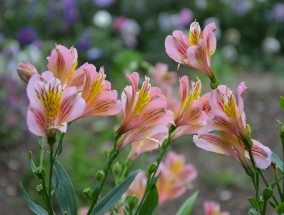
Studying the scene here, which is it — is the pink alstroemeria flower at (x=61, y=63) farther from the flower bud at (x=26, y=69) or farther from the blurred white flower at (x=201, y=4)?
the blurred white flower at (x=201, y=4)

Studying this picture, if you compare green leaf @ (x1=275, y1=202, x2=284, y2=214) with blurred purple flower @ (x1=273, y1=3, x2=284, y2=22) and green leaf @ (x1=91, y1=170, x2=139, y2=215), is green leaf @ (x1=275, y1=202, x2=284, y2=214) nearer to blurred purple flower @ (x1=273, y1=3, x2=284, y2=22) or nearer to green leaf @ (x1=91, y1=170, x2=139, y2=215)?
green leaf @ (x1=91, y1=170, x2=139, y2=215)

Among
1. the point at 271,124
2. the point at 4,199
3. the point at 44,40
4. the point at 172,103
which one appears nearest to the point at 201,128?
the point at 172,103

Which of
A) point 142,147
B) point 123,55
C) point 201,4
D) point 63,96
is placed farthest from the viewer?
point 201,4

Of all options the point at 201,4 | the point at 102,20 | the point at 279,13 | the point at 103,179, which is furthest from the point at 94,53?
the point at 103,179

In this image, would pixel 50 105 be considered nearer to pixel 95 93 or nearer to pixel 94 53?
pixel 95 93

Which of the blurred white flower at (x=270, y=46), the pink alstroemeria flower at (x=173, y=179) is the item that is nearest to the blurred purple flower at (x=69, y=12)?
the blurred white flower at (x=270, y=46)
